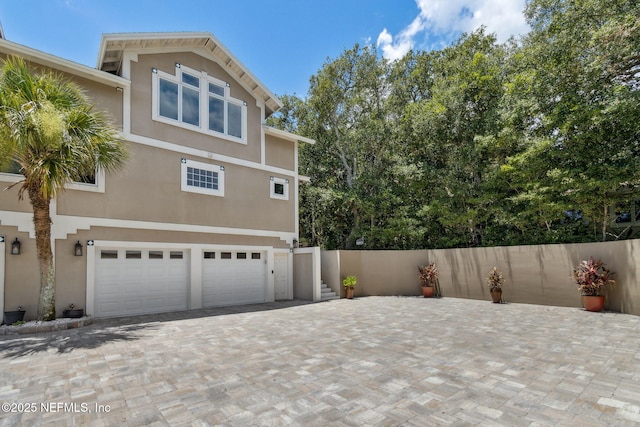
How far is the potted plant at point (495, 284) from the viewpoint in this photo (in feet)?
41.5

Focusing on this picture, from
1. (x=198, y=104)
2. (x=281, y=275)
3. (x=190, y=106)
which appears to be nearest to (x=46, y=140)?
(x=190, y=106)

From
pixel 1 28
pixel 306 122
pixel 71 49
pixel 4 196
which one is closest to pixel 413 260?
pixel 306 122

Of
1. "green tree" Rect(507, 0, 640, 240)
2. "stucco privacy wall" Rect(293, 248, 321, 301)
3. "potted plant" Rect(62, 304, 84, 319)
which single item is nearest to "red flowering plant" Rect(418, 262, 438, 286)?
"stucco privacy wall" Rect(293, 248, 321, 301)

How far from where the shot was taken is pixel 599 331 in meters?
7.76

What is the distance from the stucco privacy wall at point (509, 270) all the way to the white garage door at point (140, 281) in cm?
642

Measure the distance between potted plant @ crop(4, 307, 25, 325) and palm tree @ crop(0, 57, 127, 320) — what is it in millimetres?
590

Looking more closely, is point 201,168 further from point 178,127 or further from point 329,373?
point 329,373

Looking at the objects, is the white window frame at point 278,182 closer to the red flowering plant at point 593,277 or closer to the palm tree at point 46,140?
the palm tree at point 46,140

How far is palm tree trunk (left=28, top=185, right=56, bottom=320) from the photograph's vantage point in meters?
8.15

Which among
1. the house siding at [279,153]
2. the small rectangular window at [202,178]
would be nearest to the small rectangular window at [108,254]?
the small rectangular window at [202,178]

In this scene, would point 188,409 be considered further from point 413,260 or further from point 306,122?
point 306,122

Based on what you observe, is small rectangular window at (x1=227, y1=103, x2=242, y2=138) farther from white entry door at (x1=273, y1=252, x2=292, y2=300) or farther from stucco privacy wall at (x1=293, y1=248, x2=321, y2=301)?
stucco privacy wall at (x1=293, y1=248, x2=321, y2=301)

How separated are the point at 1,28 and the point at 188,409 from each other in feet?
49.0

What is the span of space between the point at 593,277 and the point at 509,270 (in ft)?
9.40
